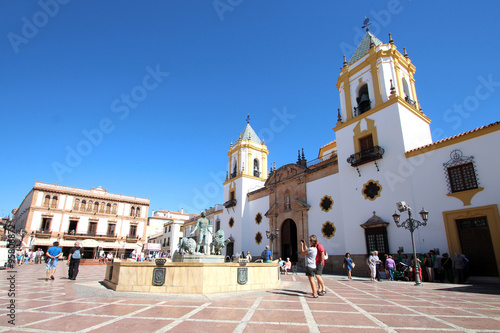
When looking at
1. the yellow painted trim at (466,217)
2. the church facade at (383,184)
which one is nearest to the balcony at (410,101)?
the church facade at (383,184)

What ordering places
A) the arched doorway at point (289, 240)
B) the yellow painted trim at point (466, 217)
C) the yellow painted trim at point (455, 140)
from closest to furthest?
the yellow painted trim at point (466, 217) → the yellow painted trim at point (455, 140) → the arched doorway at point (289, 240)

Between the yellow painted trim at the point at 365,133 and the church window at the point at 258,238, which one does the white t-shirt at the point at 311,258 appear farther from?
the church window at the point at 258,238

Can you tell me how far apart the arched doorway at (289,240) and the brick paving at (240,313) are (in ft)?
46.2

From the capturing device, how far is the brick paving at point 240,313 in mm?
4113

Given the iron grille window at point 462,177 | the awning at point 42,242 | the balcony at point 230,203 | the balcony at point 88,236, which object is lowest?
the awning at point 42,242

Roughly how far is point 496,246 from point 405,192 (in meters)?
4.09

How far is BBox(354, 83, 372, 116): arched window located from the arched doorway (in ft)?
31.5

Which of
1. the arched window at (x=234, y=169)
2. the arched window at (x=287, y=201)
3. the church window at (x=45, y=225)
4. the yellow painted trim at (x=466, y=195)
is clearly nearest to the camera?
the yellow painted trim at (x=466, y=195)

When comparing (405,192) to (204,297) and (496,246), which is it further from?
(204,297)

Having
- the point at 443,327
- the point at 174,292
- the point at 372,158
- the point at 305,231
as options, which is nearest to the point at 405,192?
the point at 372,158

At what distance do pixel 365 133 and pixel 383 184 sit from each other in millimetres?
3464

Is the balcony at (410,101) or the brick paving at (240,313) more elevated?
the balcony at (410,101)

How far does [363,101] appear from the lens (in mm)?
17766

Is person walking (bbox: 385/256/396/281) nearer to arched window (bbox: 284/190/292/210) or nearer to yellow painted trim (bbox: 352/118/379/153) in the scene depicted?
yellow painted trim (bbox: 352/118/379/153)
